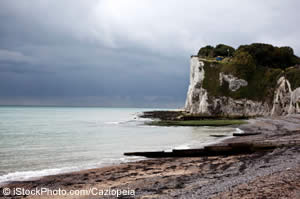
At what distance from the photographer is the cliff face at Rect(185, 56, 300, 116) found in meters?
78.1

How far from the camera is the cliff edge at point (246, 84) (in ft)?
241

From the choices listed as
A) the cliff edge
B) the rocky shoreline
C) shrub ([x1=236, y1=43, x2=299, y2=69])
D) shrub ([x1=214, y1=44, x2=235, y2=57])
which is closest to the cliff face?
the cliff edge

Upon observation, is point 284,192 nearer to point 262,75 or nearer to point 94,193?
point 94,193

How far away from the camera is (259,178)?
827 cm

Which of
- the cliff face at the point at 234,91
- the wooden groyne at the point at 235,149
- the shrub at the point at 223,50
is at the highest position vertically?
the shrub at the point at 223,50

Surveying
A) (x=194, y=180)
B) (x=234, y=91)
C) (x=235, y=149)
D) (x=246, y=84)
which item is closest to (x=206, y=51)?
(x=246, y=84)

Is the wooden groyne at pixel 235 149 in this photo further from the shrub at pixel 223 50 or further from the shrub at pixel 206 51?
the shrub at pixel 206 51

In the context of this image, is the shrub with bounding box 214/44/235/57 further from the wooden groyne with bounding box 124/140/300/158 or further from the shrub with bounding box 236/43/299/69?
the wooden groyne with bounding box 124/140/300/158

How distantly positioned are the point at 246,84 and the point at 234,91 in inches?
196

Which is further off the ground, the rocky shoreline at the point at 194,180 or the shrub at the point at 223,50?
the shrub at the point at 223,50

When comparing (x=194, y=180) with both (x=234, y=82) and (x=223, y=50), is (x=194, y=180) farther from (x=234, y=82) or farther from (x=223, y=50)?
(x=223, y=50)

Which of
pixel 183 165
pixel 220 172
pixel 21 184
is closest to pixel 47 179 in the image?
pixel 21 184

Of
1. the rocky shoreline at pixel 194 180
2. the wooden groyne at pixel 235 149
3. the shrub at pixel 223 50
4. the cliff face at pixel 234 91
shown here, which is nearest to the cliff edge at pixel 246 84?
the cliff face at pixel 234 91

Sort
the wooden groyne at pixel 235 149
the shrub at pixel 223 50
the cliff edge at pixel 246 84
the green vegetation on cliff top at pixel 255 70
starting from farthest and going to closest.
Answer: the shrub at pixel 223 50 < the green vegetation on cliff top at pixel 255 70 < the cliff edge at pixel 246 84 < the wooden groyne at pixel 235 149
